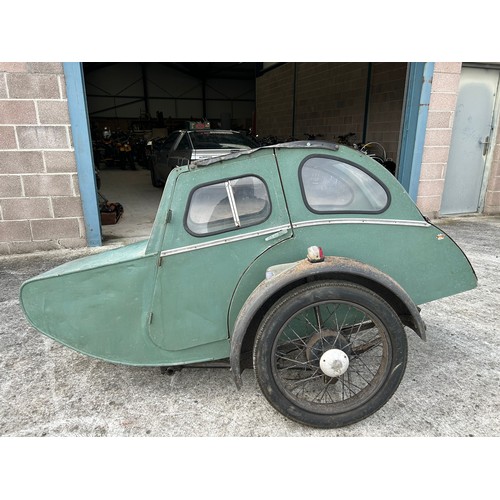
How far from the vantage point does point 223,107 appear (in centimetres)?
2562

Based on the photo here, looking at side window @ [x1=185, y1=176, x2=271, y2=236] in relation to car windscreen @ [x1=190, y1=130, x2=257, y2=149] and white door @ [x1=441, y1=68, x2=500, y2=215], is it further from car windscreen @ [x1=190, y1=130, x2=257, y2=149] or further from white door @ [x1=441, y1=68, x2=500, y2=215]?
white door @ [x1=441, y1=68, x2=500, y2=215]

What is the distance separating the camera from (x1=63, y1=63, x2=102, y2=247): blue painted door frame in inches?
195

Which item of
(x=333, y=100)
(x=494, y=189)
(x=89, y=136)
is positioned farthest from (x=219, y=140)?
(x=494, y=189)

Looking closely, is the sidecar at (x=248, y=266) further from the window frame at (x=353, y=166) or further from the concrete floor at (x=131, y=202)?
the concrete floor at (x=131, y=202)

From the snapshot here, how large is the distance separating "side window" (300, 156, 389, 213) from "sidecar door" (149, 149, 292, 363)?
0.63 feet

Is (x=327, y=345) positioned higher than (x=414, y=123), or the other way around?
(x=414, y=123)

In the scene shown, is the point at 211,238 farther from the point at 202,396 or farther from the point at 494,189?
the point at 494,189

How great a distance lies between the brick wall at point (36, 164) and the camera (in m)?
4.86

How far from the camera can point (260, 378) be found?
6.64 ft

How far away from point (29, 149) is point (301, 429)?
484cm

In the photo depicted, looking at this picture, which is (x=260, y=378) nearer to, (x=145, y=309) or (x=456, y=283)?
(x=145, y=309)

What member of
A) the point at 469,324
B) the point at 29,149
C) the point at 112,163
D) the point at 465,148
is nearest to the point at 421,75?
the point at 465,148

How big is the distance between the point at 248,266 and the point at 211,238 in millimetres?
266

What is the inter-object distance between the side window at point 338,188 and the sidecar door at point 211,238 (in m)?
0.19
